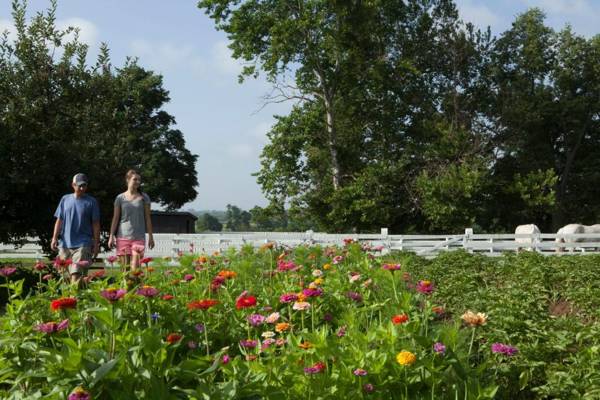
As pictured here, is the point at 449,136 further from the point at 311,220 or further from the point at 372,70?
the point at 311,220

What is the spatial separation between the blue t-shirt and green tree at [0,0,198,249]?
496cm

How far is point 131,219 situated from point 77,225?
0.64 meters

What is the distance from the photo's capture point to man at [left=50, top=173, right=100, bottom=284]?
7441 mm

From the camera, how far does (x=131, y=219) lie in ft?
25.6

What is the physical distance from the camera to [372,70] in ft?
83.9

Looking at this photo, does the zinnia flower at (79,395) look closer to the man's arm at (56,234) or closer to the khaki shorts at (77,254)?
the khaki shorts at (77,254)

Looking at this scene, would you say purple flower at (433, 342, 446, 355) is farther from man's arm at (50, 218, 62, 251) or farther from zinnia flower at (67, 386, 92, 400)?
man's arm at (50, 218, 62, 251)

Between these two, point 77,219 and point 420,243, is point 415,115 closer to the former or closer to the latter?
point 420,243

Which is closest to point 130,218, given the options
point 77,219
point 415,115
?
point 77,219

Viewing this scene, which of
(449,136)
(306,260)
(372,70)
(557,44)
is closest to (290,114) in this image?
(372,70)

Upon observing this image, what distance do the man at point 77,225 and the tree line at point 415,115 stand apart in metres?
17.7

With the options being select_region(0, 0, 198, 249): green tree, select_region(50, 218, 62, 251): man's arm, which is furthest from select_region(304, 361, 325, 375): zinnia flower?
select_region(0, 0, 198, 249): green tree

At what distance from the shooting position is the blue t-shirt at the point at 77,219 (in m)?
7.46

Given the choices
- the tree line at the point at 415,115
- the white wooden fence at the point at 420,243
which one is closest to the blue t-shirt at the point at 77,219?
the white wooden fence at the point at 420,243
